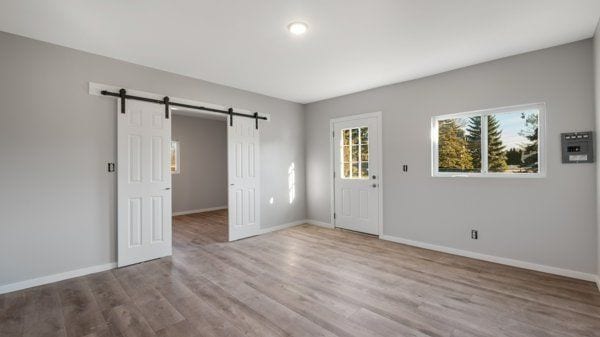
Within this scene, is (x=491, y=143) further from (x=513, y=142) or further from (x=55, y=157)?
(x=55, y=157)

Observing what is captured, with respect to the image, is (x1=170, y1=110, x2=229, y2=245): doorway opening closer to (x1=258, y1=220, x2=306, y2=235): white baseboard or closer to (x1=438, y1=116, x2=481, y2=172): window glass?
(x1=258, y1=220, x2=306, y2=235): white baseboard

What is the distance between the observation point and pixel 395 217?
4.59 metres

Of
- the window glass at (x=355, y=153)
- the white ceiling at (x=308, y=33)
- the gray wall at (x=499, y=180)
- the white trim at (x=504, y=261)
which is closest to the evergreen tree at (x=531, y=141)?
the gray wall at (x=499, y=180)

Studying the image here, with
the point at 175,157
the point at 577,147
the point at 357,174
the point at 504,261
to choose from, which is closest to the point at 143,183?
the point at 357,174

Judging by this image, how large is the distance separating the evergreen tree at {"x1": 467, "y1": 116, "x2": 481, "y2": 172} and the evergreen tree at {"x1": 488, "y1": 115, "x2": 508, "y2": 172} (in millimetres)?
119

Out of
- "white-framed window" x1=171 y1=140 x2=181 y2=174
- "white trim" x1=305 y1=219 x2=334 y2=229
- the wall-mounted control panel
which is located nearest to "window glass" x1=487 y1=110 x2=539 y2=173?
the wall-mounted control panel

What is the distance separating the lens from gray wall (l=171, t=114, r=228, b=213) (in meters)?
7.39

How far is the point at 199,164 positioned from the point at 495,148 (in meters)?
6.84

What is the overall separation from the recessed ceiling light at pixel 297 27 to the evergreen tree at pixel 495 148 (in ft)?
9.14

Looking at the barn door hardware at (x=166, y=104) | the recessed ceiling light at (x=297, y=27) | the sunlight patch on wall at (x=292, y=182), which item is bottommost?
the sunlight patch on wall at (x=292, y=182)

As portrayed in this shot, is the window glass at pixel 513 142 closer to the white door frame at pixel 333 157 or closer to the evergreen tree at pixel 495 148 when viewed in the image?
the evergreen tree at pixel 495 148

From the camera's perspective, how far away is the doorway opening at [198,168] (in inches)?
287

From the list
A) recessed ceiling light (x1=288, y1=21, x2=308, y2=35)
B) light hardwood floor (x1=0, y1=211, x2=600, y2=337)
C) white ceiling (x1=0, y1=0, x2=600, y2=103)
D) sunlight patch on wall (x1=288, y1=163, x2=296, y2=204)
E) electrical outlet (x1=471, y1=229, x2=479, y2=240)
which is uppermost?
white ceiling (x1=0, y1=0, x2=600, y2=103)

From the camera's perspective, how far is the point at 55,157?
3.09 meters
